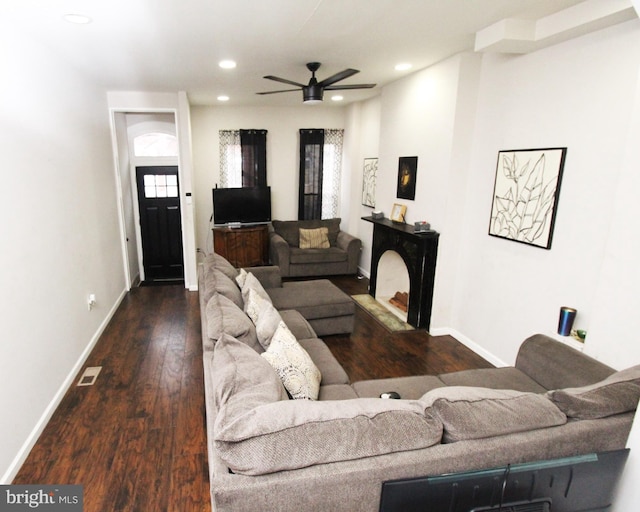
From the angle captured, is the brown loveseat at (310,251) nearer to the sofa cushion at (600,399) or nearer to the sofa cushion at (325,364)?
the sofa cushion at (325,364)

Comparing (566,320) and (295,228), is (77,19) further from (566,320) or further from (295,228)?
(295,228)

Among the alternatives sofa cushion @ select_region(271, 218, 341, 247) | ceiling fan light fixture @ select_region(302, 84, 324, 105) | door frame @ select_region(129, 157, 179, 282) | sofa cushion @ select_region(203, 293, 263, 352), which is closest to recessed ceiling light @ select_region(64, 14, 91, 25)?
ceiling fan light fixture @ select_region(302, 84, 324, 105)

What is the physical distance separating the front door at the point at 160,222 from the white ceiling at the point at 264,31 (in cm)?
231

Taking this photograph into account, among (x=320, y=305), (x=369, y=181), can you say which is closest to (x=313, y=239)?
(x=369, y=181)

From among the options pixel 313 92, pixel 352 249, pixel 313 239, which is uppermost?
pixel 313 92

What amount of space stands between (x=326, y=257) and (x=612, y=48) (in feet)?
14.1

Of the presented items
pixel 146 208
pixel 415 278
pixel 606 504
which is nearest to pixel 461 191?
pixel 415 278

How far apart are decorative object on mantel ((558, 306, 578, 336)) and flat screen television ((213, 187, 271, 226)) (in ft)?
15.8

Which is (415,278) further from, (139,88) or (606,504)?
(139,88)

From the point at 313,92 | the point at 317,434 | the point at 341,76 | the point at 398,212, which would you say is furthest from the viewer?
the point at 398,212

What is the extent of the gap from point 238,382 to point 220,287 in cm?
125

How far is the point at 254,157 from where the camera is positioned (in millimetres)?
6633

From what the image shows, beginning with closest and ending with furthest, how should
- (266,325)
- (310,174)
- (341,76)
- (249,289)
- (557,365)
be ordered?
1. (557,365)
2. (266,325)
3. (249,289)
4. (341,76)
5. (310,174)

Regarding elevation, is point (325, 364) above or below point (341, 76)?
below
